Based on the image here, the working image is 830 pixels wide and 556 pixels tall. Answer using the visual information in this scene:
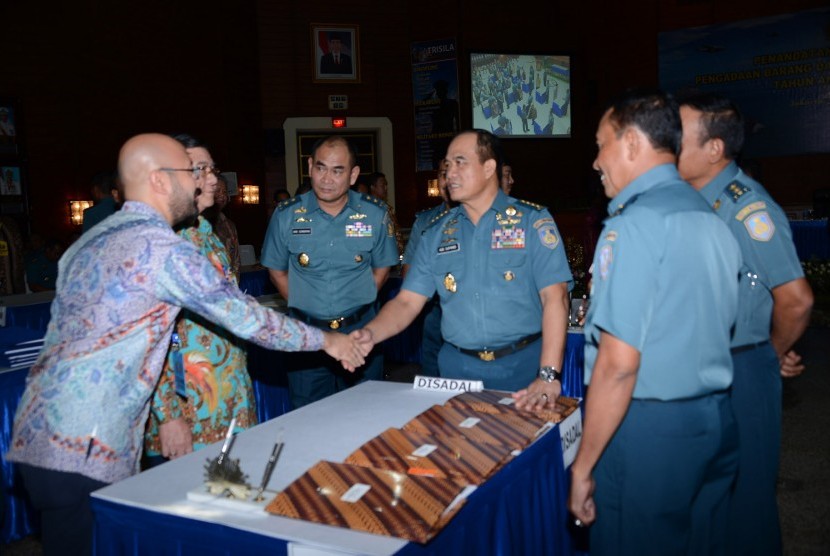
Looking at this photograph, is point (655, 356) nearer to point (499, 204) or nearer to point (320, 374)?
point (499, 204)

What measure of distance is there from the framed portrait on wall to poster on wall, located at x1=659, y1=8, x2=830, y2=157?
588cm

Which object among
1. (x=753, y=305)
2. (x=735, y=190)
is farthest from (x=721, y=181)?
(x=753, y=305)

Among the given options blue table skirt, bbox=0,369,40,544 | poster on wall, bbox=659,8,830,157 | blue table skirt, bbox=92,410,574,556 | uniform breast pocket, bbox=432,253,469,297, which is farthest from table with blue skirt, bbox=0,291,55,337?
poster on wall, bbox=659,8,830,157

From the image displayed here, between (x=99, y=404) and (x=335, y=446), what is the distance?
58cm

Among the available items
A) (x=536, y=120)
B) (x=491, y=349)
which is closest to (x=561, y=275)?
(x=491, y=349)

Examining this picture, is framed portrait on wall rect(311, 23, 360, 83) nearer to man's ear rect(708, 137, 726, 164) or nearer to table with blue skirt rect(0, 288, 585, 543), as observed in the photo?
table with blue skirt rect(0, 288, 585, 543)

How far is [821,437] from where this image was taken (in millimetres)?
4164

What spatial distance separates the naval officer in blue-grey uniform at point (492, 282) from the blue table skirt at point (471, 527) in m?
0.55

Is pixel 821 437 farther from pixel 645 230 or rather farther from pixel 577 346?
pixel 645 230

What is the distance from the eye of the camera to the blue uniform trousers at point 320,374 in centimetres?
330

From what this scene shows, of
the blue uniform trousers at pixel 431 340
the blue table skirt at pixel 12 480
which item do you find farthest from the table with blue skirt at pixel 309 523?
the blue uniform trousers at pixel 431 340

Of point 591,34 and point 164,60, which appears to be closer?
point 164,60

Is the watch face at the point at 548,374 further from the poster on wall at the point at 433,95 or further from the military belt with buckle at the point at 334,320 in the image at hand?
the poster on wall at the point at 433,95

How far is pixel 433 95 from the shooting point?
501 inches
